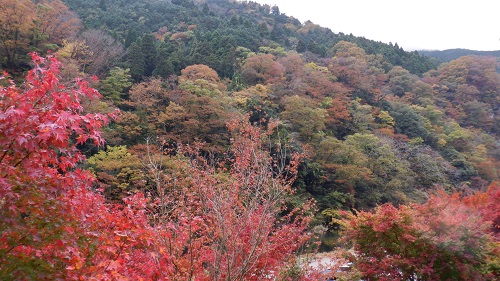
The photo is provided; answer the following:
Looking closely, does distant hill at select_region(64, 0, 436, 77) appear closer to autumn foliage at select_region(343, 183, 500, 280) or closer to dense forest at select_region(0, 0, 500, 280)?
dense forest at select_region(0, 0, 500, 280)

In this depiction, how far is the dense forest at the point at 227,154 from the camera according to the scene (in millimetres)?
3148

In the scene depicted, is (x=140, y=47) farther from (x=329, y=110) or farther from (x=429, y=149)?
(x=429, y=149)

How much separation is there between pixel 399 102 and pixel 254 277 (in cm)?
3296

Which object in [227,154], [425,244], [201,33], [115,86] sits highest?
[201,33]

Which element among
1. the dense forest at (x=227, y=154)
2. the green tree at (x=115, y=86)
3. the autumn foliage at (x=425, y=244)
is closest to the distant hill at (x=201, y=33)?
the dense forest at (x=227, y=154)

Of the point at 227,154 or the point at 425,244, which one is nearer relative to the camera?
the point at 425,244

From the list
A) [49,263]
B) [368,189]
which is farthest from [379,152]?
[49,263]

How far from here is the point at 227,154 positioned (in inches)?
354

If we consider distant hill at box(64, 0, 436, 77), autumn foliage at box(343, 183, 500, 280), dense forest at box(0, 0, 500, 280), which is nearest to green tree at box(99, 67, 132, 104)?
dense forest at box(0, 0, 500, 280)

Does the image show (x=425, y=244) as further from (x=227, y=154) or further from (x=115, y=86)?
(x=115, y=86)

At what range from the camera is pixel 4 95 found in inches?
123

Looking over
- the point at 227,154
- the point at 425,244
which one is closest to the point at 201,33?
the point at 227,154

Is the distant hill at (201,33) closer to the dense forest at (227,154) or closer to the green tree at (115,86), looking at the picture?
the dense forest at (227,154)

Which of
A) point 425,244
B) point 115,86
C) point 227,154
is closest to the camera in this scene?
point 425,244
